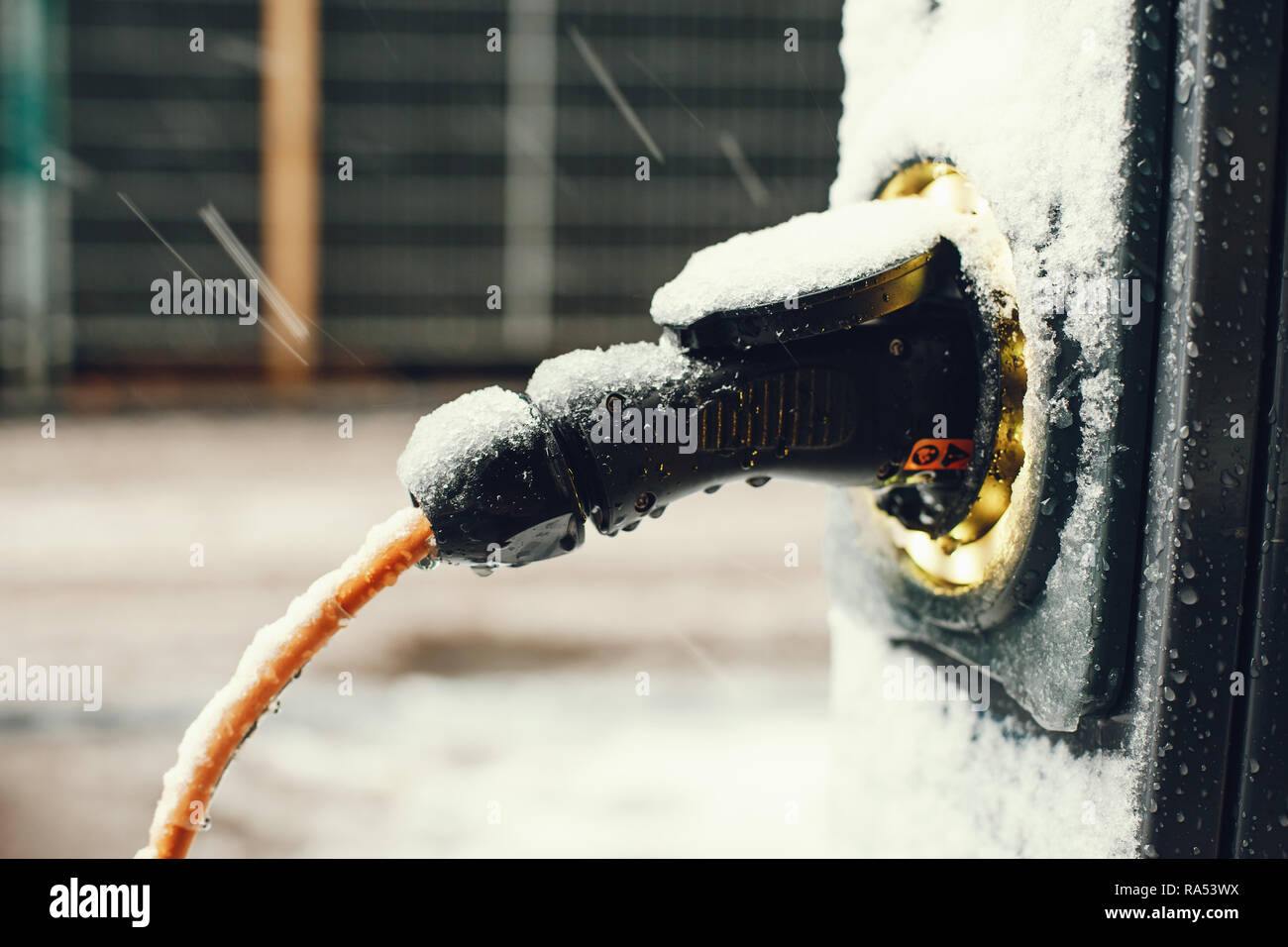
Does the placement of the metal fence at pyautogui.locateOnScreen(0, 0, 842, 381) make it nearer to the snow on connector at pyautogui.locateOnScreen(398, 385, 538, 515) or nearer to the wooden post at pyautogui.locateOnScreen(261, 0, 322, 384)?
the wooden post at pyautogui.locateOnScreen(261, 0, 322, 384)

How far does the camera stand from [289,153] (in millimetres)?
5852

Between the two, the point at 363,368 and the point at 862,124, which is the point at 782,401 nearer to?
the point at 862,124

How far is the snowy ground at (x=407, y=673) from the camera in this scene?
1826mm

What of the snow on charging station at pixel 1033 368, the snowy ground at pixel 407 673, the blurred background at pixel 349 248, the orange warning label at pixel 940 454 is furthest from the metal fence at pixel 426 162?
the orange warning label at pixel 940 454

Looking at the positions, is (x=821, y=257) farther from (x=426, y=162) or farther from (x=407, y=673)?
(x=426, y=162)

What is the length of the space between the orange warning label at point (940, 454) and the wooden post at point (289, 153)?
5.76 meters

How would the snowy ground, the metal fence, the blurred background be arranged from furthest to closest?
1. the metal fence
2. the blurred background
3. the snowy ground

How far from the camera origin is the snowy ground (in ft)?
5.99

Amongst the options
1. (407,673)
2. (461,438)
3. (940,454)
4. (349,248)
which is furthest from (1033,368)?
(349,248)

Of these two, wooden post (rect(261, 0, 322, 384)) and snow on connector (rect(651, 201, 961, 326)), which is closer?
snow on connector (rect(651, 201, 961, 326))

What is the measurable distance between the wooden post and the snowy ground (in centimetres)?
154

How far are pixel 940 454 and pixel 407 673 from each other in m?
2.26

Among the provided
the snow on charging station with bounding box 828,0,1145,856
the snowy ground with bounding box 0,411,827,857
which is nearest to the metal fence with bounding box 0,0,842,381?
the snowy ground with bounding box 0,411,827,857
